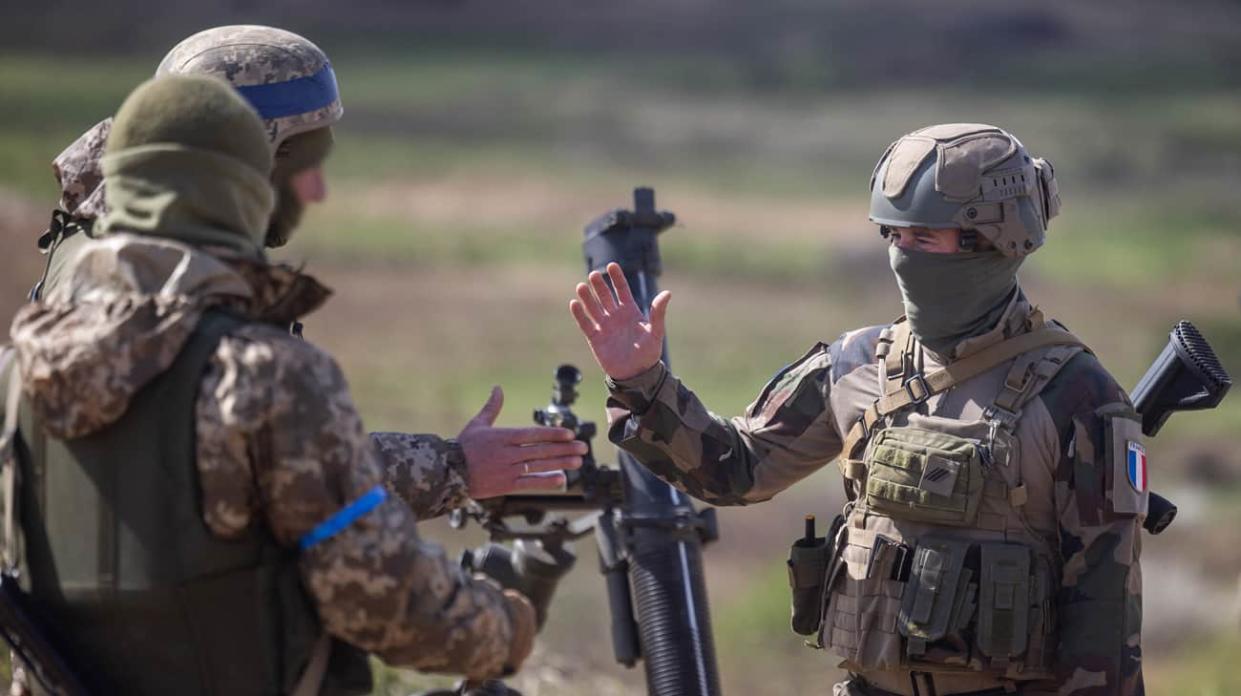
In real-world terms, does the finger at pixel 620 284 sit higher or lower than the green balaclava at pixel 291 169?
lower

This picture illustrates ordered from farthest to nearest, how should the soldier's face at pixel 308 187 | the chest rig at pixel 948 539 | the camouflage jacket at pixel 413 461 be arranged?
the camouflage jacket at pixel 413 461 < the chest rig at pixel 948 539 < the soldier's face at pixel 308 187

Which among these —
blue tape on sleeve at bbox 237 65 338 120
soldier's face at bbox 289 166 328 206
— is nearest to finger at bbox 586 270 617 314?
blue tape on sleeve at bbox 237 65 338 120

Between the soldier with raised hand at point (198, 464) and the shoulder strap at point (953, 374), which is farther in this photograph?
the shoulder strap at point (953, 374)

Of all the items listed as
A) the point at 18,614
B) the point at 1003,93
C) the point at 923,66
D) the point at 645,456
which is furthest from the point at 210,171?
the point at 923,66

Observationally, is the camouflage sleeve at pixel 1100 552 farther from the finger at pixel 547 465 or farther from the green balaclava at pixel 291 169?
the green balaclava at pixel 291 169

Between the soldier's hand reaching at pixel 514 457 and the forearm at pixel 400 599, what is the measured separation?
889 mm

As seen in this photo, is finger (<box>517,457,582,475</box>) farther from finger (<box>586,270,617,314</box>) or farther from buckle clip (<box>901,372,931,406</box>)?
buckle clip (<box>901,372,931,406</box>)

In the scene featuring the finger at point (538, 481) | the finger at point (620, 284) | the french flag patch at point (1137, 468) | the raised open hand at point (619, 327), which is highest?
the finger at point (620, 284)

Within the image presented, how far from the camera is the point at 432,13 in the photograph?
47031mm

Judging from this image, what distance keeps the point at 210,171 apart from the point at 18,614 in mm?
872

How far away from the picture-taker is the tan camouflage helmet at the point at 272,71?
4434mm

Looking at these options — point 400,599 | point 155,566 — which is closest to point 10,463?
point 155,566

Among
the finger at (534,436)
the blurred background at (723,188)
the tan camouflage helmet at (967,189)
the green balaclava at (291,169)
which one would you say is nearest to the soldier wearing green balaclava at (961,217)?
the tan camouflage helmet at (967,189)

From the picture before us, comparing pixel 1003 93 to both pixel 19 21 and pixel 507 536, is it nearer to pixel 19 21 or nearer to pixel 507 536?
pixel 19 21
